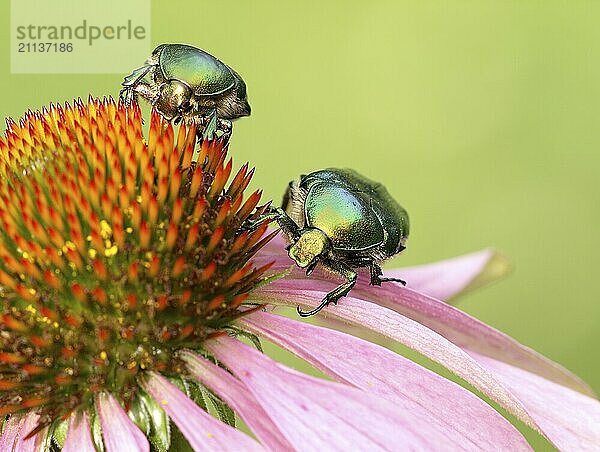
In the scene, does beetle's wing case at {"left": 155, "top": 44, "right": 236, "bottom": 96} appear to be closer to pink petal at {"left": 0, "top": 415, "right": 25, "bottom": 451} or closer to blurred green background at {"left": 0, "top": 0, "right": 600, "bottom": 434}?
pink petal at {"left": 0, "top": 415, "right": 25, "bottom": 451}

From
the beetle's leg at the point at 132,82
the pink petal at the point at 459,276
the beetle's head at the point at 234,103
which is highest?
the beetle's leg at the point at 132,82

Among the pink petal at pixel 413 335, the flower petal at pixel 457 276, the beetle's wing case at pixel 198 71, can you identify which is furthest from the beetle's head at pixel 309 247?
the flower petal at pixel 457 276

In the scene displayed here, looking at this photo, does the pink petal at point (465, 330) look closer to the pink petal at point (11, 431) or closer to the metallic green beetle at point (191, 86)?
the metallic green beetle at point (191, 86)

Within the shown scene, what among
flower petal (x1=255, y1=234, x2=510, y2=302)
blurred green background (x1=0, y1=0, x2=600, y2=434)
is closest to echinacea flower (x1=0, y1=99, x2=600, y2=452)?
flower petal (x1=255, y1=234, x2=510, y2=302)

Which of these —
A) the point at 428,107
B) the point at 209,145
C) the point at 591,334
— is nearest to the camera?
the point at 209,145

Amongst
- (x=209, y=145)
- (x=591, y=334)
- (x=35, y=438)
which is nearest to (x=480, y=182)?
(x=591, y=334)

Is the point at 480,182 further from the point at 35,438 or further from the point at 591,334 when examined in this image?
the point at 35,438
